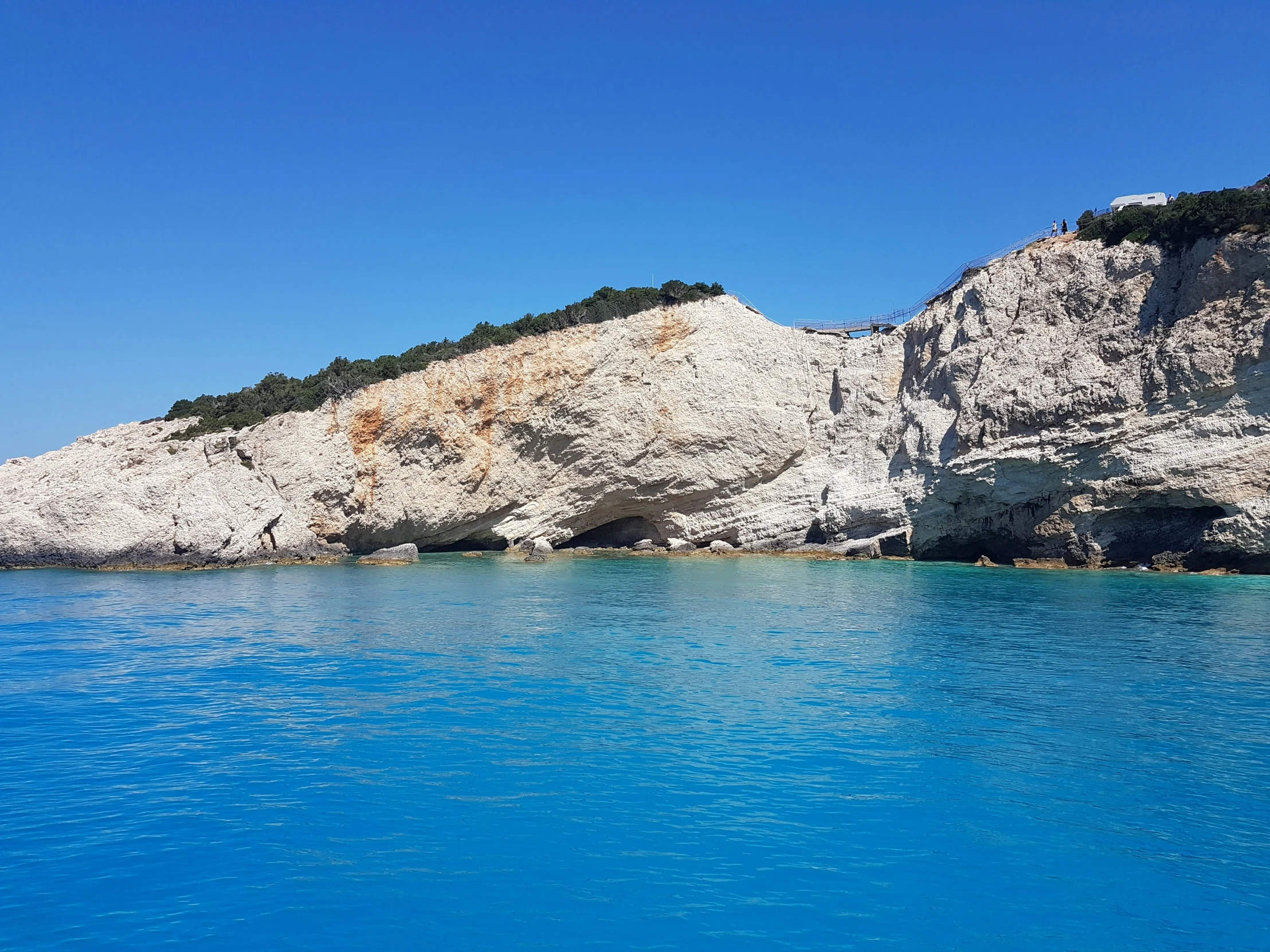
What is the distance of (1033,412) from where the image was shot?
3209cm

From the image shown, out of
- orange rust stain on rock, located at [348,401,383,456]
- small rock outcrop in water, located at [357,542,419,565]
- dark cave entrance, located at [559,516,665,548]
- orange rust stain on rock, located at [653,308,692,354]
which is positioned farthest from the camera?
dark cave entrance, located at [559,516,665,548]

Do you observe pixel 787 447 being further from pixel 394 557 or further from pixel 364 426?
pixel 364 426

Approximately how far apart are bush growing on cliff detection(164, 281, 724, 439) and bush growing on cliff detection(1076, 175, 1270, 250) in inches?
735

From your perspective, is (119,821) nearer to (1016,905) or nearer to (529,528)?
(1016,905)

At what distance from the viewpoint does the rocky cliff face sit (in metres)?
29.0

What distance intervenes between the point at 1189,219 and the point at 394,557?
118 ft

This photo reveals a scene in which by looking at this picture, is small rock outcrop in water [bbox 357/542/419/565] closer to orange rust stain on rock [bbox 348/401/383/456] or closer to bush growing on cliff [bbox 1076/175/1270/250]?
orange rust stain on rock [bbox 348/401/383/456]

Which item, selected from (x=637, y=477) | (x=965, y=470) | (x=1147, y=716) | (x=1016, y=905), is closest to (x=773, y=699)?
(x=1147, y=716)

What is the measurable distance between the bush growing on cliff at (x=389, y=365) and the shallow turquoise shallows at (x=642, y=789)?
24715mm

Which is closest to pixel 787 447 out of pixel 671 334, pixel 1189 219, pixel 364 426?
pixel 671 334

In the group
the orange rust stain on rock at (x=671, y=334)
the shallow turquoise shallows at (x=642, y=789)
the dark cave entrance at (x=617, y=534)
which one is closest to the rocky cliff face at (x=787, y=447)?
the orange rust stain on rock at (x=671, y=334)

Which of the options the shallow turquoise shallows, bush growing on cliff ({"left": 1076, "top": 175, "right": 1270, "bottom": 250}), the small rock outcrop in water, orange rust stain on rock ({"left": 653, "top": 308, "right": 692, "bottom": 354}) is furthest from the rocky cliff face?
the shallow turquoise shallows

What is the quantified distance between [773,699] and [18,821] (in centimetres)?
927

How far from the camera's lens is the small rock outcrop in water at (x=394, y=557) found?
122 ft
